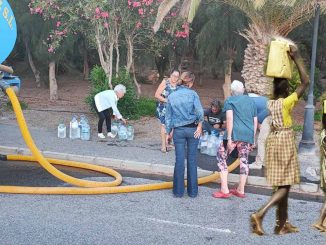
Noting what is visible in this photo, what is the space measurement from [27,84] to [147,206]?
25.2 meters

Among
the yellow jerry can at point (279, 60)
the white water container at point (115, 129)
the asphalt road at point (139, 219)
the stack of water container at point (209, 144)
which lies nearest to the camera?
the yellow jerry can at point (279, 60)

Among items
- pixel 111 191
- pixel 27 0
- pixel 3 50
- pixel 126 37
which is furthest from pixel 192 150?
pixel 27 0

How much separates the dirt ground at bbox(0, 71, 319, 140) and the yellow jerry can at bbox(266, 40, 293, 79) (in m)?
5.55

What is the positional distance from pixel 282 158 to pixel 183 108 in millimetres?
5428

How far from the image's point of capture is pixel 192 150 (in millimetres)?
7293

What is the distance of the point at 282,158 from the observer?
1.35 m

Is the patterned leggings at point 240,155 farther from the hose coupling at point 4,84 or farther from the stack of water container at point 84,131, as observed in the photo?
the stack of water container at point 84,131

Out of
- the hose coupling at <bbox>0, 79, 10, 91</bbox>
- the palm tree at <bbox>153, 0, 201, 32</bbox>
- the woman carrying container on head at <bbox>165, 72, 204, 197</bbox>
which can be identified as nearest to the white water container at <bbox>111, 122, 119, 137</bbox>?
the palm tree at <bbox>153, 0, 201, 32</bbox>

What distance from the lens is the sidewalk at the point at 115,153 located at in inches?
399

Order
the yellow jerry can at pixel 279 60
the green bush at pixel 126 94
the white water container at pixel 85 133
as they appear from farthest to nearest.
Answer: the green bush at pixel 126 94 < the white water container at pixel 85 133 < the yellow jerry can at pixel 279 60

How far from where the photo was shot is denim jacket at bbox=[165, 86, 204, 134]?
6.68 meters

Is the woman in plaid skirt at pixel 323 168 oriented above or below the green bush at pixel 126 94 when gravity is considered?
above

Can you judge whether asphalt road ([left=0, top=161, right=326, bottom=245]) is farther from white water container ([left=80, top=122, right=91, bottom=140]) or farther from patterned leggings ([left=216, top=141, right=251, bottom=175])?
white water container ([left=80, top=122, right=91, bottom=140])

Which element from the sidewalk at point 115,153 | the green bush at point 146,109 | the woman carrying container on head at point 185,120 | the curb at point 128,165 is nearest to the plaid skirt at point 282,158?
the woman carrying container on head at point 185,120
